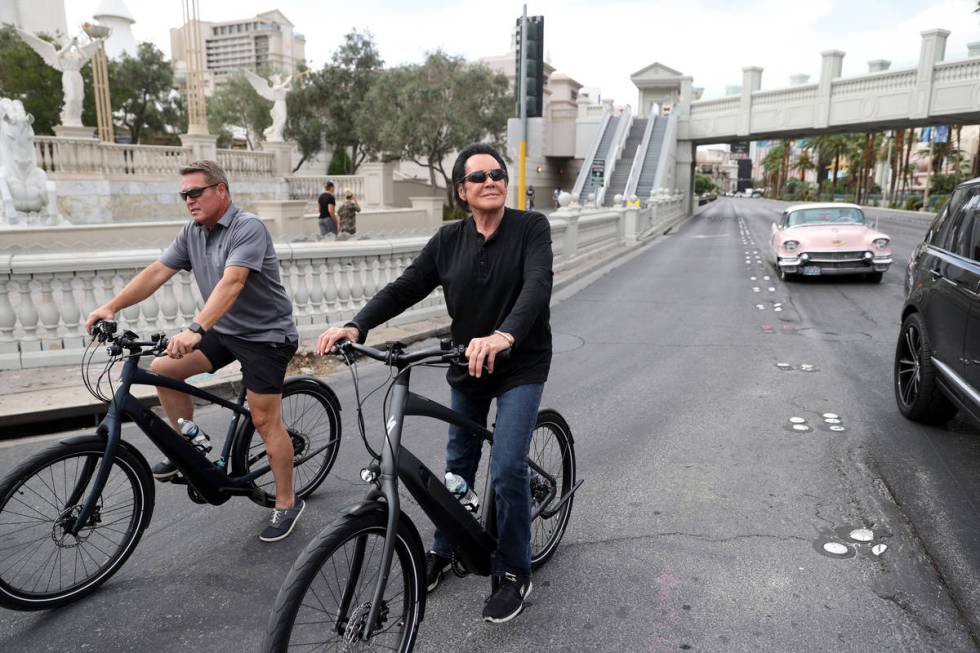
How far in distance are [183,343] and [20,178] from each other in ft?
58.3

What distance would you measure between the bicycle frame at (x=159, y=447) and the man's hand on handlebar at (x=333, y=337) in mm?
1084

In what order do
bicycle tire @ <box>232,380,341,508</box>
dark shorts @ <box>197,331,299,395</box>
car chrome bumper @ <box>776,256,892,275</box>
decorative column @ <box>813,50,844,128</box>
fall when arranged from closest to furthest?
1. dark shorts @ <box>197,331,299,395</box>
2. bicycle tire @ <box>232,380,341,508</box>
3. car chrome bumper @ <box>776,256,892,275</box>
4. decorative column @ <box>813,50,844,128</box>

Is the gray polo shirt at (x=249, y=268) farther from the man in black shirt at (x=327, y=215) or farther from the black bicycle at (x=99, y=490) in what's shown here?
the man in black shirt at (x=327, y=215)

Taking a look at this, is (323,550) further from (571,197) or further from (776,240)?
(571,197)

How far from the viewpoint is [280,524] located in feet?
12.3

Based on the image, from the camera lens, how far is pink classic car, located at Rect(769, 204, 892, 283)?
13.0 metres

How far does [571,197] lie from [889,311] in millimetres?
11454

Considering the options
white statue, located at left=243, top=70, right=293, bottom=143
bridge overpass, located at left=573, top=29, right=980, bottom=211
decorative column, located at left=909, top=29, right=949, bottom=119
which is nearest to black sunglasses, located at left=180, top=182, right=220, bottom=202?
bridge overpass, located at left=573, top=29, right=980, bottom=211

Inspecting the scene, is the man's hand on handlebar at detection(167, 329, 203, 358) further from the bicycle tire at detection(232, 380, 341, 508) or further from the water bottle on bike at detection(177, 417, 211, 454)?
the bicycle tire at detection(232, 380, 341, 508)

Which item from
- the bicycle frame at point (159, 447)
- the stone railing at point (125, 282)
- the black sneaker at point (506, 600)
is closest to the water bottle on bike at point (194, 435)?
the bicycle frame at point (159, 447)

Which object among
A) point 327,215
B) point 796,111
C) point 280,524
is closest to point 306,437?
point 280,524

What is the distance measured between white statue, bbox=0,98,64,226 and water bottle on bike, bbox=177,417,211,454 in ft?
55.1

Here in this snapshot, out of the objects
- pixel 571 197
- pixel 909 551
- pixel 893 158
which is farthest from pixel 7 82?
pixel 893 158

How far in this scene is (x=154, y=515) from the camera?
4031 mm
